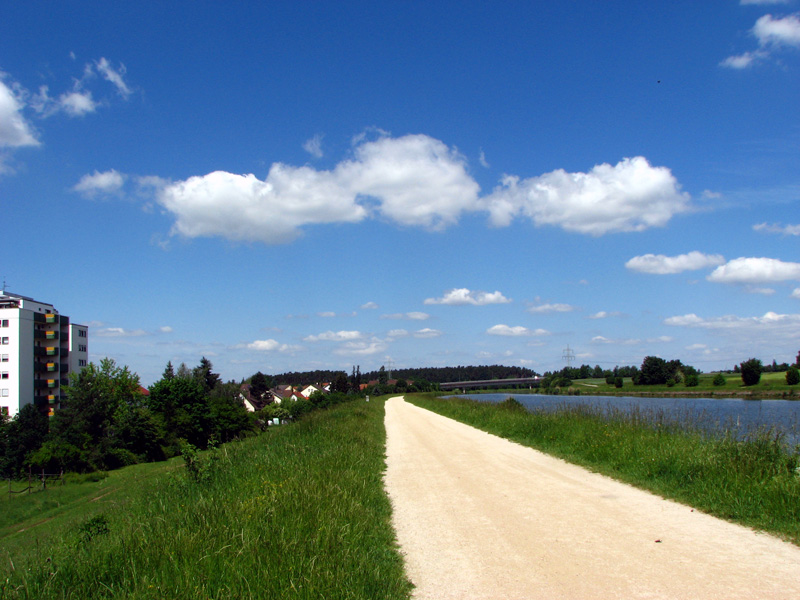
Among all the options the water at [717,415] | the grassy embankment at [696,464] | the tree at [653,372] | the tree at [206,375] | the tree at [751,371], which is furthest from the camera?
the tree at [206,375]

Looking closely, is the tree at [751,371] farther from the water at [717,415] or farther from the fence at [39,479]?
the fence at [39,479]

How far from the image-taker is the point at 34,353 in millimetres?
79125

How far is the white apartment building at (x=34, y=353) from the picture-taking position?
74.4 metres

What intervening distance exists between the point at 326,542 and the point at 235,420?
211 feet

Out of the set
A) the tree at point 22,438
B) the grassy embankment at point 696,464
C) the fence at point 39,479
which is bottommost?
the fence at point 39,479

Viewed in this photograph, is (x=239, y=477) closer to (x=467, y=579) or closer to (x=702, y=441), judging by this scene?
(x=467, y=579)

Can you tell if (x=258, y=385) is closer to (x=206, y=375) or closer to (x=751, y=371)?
(x=206, y=375)

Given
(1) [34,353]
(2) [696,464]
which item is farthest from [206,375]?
(2) [696,464]

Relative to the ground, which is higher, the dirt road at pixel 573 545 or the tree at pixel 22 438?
the dirt road at pixel 573 545

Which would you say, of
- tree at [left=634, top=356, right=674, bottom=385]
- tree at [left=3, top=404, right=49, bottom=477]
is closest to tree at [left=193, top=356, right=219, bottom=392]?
tree at [left=3, top=404, right=49, bottom=477]

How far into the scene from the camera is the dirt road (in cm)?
487

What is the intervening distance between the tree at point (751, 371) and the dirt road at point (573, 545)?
68.3 metres

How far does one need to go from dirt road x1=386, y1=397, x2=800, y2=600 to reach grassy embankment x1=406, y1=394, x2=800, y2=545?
0.38 m

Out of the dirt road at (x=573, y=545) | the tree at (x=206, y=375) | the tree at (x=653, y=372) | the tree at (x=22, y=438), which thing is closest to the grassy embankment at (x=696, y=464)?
the dirt road at (x=573, y=545)
